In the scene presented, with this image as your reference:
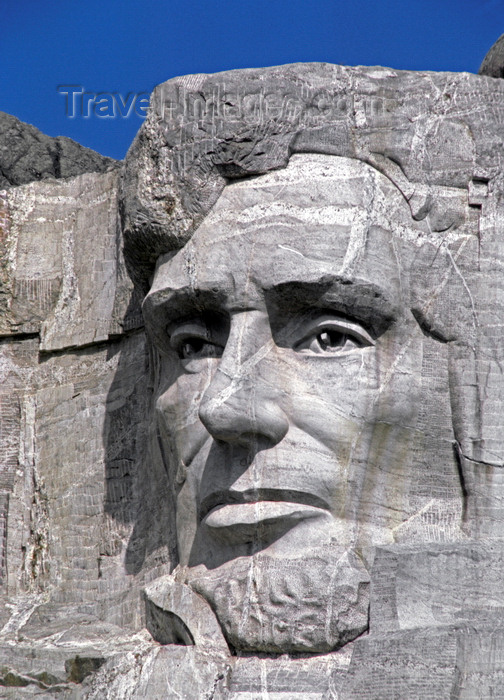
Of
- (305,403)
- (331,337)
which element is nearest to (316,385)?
(305,403)

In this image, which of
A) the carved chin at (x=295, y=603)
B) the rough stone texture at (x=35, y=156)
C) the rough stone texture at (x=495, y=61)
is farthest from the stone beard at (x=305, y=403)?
the rough stone texture at (x=35, y=156)

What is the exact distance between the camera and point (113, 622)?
7000mm

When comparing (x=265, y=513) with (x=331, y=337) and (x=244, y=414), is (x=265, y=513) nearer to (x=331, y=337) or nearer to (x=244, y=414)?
(x=244, y=414)

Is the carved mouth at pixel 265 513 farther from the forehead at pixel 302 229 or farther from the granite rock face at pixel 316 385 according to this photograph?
the forehead at pixel 302 229

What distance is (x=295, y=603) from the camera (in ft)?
19.3

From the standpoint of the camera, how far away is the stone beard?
5969mm

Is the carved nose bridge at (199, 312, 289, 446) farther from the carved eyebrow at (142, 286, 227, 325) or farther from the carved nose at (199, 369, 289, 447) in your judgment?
the carved eyebrow at (142, 286, 227, 325)

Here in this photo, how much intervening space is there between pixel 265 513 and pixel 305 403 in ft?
1.57

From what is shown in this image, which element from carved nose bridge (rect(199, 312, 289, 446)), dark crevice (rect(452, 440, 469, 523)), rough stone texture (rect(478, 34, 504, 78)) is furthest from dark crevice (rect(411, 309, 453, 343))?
rough stone texture (rect(478, 34, 504, 78))

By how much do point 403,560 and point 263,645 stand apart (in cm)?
66

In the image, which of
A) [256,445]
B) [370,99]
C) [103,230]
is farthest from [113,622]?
[370,99]

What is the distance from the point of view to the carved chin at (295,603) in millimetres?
5840

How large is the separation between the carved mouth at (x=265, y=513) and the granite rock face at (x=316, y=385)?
0.01m

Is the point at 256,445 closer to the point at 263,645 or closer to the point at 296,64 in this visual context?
the point at 263,645
